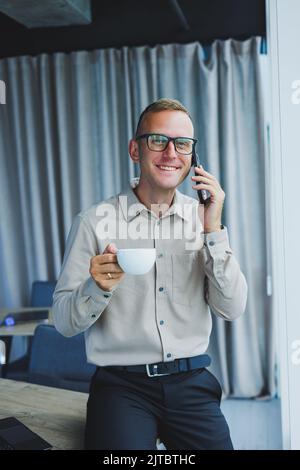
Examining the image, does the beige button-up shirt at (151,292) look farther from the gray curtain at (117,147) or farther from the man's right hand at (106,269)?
the gray curtain at (117,147)

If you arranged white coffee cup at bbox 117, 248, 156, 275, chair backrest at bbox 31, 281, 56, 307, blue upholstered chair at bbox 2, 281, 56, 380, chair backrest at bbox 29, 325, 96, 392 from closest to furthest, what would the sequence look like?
1. white coffee cup at bbox 117, 248, 156, 275
2. chair backrest at bbox 29, 325, 96, 392
3. blue upholstered chair at bbox 2, 281, 56, 380
4. chair backrest at bbox 31, 281, 56, 307

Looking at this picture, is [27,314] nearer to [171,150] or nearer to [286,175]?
[171,150]

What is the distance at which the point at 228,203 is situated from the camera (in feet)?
8.70

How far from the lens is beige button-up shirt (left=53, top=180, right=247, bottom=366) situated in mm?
1068

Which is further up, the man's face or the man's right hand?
the man's face

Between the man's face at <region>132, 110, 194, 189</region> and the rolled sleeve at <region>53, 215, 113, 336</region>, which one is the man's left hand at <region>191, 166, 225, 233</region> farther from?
the rolled sleeve at <region>53, 215, 113, 336</region>

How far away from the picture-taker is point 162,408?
104 cm

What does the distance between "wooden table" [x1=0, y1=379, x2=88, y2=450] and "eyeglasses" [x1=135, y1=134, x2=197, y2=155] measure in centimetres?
53

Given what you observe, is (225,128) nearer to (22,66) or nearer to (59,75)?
(59,75)

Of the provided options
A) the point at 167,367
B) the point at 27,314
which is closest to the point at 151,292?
the point at 167,367

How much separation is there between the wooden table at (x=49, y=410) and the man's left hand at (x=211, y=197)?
435mm

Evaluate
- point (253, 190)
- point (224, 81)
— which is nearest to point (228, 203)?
point (253, 190)

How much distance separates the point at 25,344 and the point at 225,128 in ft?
5.12

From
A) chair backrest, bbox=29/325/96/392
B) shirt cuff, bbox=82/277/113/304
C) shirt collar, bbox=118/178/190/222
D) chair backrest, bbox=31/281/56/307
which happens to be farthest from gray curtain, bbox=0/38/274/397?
shirt cuff, bbox=82/277/113/304
